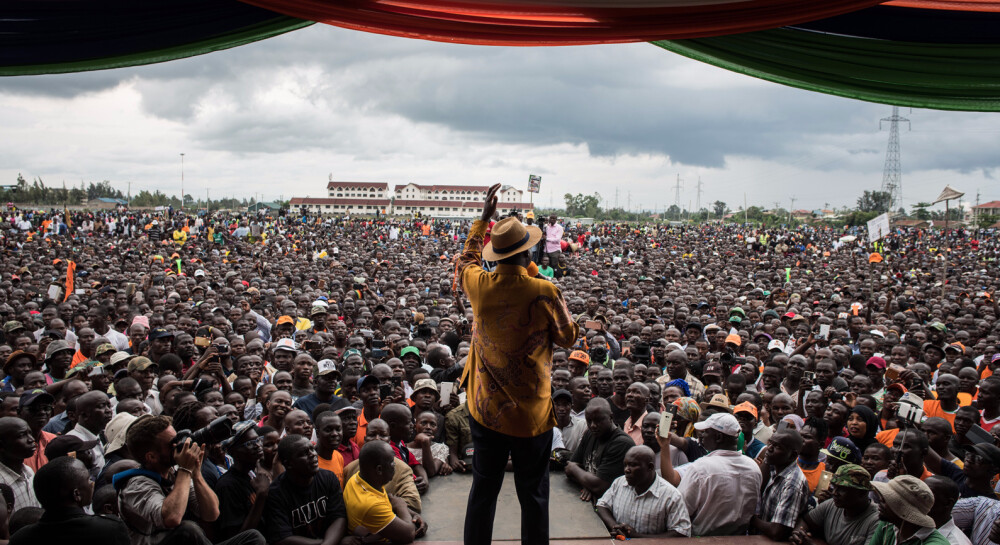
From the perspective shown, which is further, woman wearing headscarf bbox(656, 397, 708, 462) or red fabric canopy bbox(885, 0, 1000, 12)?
woman wearing headscarf bbox(656, 397, 708, 462)

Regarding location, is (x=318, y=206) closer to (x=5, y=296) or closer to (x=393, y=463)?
(x=5, y=296)

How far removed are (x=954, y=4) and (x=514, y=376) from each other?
2.22 m

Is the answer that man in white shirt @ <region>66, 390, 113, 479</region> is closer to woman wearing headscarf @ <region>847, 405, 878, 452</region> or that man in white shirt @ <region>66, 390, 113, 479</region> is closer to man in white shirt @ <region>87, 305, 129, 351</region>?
man in white shirt @ <region>87, 305, 129, 351</region>

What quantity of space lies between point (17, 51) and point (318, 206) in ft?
235

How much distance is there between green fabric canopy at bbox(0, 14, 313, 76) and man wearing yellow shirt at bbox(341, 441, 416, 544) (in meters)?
2.37

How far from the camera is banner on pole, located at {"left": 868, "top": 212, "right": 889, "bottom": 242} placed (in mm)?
14523

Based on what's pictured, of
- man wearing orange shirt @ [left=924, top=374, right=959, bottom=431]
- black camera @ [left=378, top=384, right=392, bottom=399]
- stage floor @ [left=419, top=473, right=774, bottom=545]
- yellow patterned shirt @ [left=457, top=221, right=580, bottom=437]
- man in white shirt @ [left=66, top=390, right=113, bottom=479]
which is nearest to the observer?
yellow patterned shirt @ [left=457, top=221, right=580, bottom=437]

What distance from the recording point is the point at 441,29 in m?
2.21

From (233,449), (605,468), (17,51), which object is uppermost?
(17,51)

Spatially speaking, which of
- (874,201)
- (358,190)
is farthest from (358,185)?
(874,201)

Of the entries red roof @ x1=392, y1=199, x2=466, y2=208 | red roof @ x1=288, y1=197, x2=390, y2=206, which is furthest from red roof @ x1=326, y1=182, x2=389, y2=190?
red roof @ x1=392, y1=199, x2=466, y2=208

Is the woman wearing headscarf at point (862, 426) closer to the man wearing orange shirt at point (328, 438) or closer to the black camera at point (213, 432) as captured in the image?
the man wearing orange shirt at point (328, 438)

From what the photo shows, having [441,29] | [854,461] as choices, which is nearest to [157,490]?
[441,29]

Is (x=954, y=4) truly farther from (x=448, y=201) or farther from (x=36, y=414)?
(x=448, y=201)
